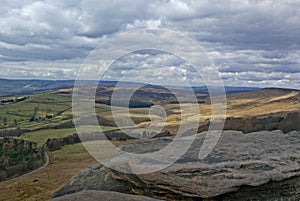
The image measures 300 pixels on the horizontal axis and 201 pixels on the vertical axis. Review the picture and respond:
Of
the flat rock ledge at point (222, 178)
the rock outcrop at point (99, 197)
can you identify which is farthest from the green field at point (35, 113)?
the rock outcrop at point (99, 197)

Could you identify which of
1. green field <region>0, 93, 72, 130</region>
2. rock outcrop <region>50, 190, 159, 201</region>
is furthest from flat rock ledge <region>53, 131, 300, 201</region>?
green field <region>0, 93, 72, 130</region>

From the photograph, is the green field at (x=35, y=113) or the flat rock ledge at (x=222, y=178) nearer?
the flat rock ledge at (x=222, y=178)

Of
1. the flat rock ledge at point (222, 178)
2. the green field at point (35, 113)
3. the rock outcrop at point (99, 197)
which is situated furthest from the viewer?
the green field at point (35, 113)

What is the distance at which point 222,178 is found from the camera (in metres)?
15.8

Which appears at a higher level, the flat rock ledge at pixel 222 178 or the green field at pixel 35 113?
the flat rock ledge at pixel 222 178

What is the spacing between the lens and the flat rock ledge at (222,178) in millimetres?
15634

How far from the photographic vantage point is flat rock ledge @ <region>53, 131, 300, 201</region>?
616 inches

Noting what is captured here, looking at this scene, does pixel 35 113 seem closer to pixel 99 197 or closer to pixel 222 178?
pixel 222 178

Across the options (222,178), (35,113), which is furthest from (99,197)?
(35,113)

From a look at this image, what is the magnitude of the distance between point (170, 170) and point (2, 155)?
6867 centimetres

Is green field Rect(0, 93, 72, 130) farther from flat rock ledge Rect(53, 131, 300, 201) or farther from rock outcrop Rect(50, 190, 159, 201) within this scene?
rock outcrop Rect(50, 190, 159, 201)

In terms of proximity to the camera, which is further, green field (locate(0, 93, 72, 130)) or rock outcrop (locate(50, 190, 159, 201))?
green field (locate(0, 93, 72, 130))

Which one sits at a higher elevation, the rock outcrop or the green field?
the rock outcrop

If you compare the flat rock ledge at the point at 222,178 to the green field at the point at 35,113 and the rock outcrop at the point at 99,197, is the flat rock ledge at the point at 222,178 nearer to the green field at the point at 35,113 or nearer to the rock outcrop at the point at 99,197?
the rock outcrop at the point at 99,197
